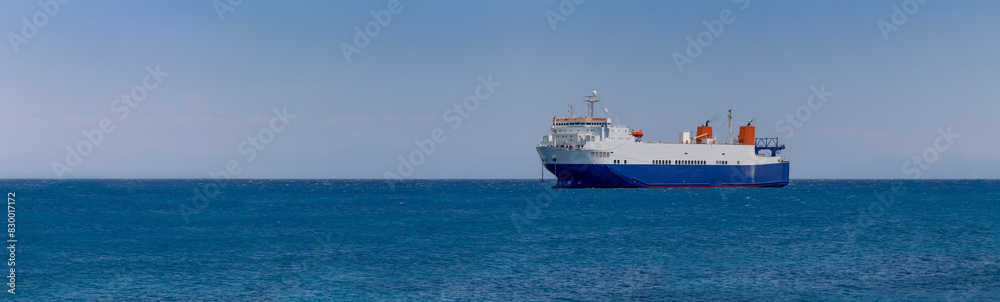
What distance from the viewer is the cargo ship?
296 feet

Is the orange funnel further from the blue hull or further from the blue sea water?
the blue sea water

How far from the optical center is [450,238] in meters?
43.6

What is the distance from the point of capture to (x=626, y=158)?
9144cm

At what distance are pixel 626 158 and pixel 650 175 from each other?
4.82 meters

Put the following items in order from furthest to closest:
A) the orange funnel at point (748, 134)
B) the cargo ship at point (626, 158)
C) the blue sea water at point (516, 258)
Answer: the orange funnel at point (748, 134), the cargo ship at point (626, 158), the blue sea water at point (516, 258)

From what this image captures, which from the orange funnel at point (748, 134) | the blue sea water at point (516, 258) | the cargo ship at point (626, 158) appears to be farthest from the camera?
the orange funnel at point (748, 134)

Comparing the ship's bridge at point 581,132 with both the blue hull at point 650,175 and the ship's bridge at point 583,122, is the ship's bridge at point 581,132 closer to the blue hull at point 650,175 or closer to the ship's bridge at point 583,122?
the ship's bridge at point 583,122

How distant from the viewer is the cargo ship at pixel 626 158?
9019cm

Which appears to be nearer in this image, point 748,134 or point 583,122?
point 583,122

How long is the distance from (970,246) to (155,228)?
5114cm

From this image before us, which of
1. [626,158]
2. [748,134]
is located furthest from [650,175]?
[748,134]

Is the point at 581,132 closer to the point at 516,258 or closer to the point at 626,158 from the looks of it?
the point at 626,158

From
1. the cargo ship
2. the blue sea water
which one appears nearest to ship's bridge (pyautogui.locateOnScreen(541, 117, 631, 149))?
the cargo ship

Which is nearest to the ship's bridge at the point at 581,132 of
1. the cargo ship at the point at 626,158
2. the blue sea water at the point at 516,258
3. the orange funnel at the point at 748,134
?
the cargo ship at the point at 626,158
